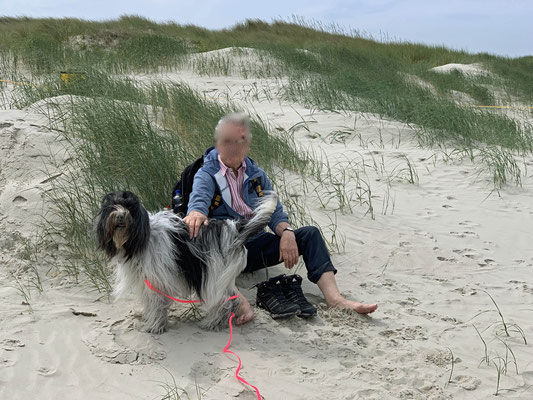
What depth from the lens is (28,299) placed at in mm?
3785

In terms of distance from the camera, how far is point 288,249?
3826mm

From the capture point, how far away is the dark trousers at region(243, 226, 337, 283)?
3992 millimetres

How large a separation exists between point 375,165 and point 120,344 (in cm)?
439

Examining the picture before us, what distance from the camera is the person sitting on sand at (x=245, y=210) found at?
3.70 m

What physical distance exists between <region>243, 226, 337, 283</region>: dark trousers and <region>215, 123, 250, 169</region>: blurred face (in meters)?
0.61

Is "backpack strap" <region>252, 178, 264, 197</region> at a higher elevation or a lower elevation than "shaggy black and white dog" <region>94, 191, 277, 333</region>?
higher

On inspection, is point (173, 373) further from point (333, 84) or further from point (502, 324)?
point (333, 84)

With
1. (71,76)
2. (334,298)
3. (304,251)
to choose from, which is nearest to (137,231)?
(304,251)

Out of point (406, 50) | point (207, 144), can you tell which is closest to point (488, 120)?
point (207, 144)

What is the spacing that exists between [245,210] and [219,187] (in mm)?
231

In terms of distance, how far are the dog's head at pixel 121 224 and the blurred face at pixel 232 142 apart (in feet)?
2.62

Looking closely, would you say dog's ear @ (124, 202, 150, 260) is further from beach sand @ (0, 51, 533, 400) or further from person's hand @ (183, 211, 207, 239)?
beach sand @ (0, 51, 533, 400)

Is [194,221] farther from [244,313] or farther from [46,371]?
[46,371]

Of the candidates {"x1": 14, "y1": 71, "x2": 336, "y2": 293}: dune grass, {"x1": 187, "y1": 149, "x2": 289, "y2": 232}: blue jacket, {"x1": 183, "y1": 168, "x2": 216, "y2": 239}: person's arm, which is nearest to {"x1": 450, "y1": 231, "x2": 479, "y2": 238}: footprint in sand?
{"x1": 14, "y1": 71, "x2": 336, "y2": 293}: dune grass
